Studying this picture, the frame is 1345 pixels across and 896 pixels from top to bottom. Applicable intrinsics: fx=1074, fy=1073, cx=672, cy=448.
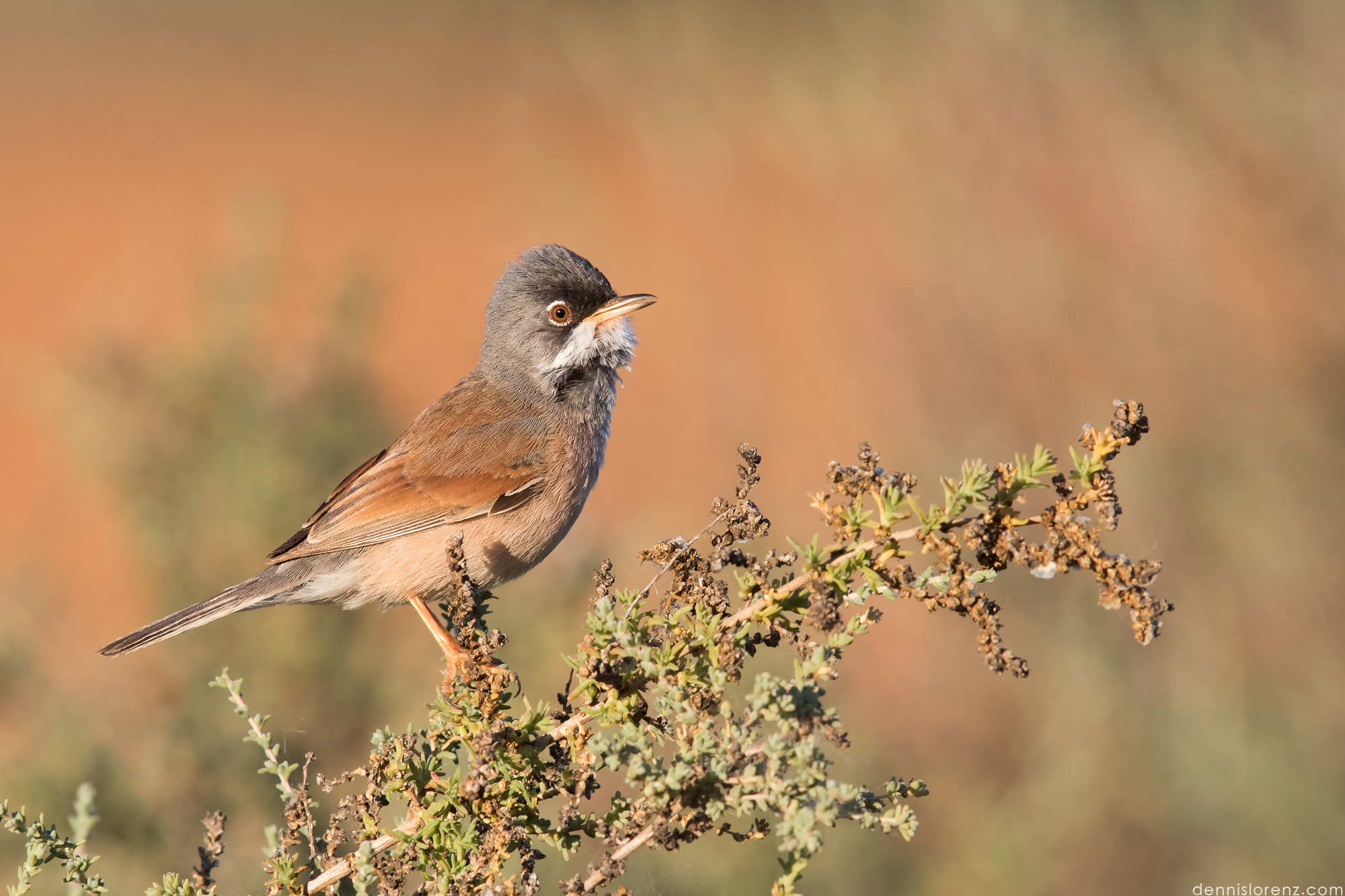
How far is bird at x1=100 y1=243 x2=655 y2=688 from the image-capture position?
4.27 meters

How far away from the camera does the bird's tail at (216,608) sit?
384cm

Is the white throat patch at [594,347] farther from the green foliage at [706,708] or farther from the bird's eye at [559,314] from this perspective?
the green foliage at [706,708]

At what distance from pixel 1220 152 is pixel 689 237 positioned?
305cm


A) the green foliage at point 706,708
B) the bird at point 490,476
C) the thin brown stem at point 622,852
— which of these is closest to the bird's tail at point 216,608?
the bird at point 490,476

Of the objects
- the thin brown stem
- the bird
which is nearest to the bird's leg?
the bird

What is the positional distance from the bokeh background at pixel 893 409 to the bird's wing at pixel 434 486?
134 centimetres

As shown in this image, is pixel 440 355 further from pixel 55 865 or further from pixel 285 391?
pixel 55 865

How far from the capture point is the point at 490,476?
4.39 metres

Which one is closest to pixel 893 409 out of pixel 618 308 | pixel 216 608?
pixel 618 308

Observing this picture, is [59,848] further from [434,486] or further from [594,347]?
[594,347]

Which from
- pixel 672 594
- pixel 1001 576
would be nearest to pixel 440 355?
pixel 1001 576

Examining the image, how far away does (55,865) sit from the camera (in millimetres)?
5109

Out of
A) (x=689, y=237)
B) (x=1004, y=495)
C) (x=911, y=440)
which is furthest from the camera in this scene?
(x=689, y=237)

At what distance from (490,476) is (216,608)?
1.14 meters
